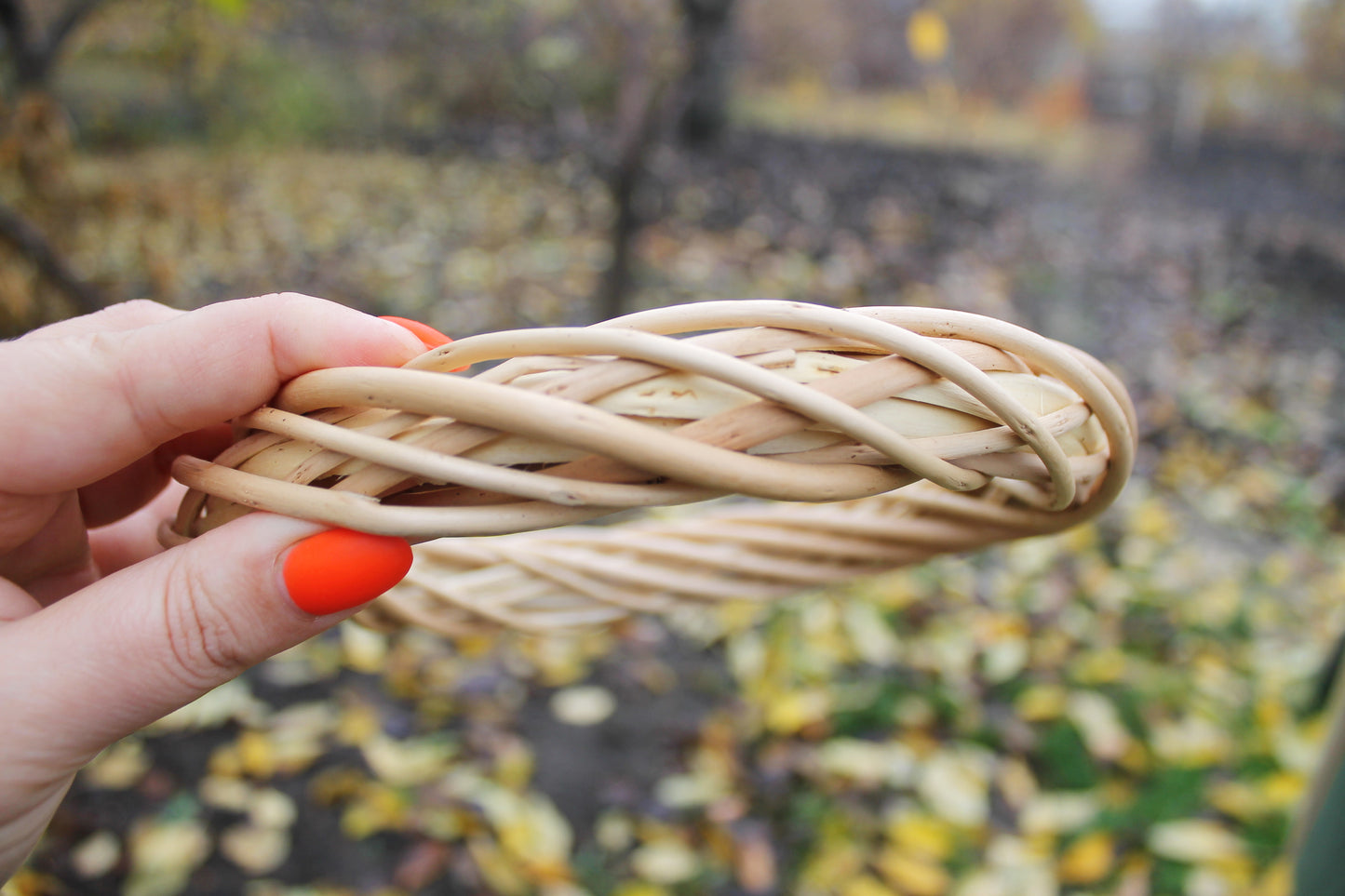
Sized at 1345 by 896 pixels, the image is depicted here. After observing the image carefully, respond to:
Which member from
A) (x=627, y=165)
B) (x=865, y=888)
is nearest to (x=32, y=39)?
(x=627, y=165)

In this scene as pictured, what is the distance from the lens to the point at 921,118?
6344mm

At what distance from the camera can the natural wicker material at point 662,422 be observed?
34 centimetres

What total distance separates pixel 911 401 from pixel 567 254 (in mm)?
2602

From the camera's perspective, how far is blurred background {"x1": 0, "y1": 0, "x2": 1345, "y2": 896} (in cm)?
100

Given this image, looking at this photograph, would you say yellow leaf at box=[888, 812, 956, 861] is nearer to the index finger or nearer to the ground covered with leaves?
the ground covered with leaves

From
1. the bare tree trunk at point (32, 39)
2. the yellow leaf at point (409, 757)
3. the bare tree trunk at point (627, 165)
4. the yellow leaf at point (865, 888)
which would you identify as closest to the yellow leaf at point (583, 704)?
the yellow leaf at point (409, 757)

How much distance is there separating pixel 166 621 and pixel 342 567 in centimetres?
10

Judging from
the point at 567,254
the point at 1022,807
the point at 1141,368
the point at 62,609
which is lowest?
the point at 1022,807

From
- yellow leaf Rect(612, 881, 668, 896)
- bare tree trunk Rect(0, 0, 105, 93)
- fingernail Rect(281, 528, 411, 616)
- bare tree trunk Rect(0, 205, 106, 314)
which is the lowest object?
yellow leaf Rect(612, 881, 668, 896)

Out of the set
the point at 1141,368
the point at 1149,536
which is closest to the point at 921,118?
the point at 1141,368

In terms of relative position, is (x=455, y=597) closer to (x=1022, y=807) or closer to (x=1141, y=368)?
(x=1022, y=807)

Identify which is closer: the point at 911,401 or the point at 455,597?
the point at 911,401

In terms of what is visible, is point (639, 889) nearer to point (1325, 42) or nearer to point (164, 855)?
point (164, 855)

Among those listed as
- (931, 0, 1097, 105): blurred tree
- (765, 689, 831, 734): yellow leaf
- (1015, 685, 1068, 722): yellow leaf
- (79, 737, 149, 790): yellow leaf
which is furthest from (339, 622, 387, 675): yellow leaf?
(931, 0, 1097, 105): blurred tree
